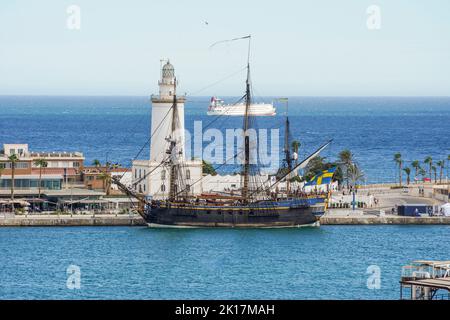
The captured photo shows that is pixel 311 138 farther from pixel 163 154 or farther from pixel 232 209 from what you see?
pixel 232 209

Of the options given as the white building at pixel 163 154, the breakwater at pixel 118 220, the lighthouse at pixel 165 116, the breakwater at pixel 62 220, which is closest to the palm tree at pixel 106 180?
the white building at pixel 163 154

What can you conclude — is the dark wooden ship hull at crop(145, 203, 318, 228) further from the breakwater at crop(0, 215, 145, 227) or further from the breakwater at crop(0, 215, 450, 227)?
the breakwater at crop(0, 215, 145, 227)

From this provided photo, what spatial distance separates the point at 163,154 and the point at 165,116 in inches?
88.6

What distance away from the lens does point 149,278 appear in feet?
144

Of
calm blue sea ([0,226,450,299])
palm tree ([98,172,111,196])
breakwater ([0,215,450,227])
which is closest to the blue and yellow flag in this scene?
breakwater ([0,215,450,227])

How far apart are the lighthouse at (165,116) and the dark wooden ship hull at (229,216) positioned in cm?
478

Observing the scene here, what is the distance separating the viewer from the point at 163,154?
6519 cm

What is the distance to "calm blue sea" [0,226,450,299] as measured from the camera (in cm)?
4094

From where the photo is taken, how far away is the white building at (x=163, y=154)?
64.9m

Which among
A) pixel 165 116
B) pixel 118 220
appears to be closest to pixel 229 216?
pixel 118 220

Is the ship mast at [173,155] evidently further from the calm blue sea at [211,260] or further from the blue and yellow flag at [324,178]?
the blue and yellow flag at [324,178]

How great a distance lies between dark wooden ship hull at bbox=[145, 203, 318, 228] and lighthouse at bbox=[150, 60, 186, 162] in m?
4.78
